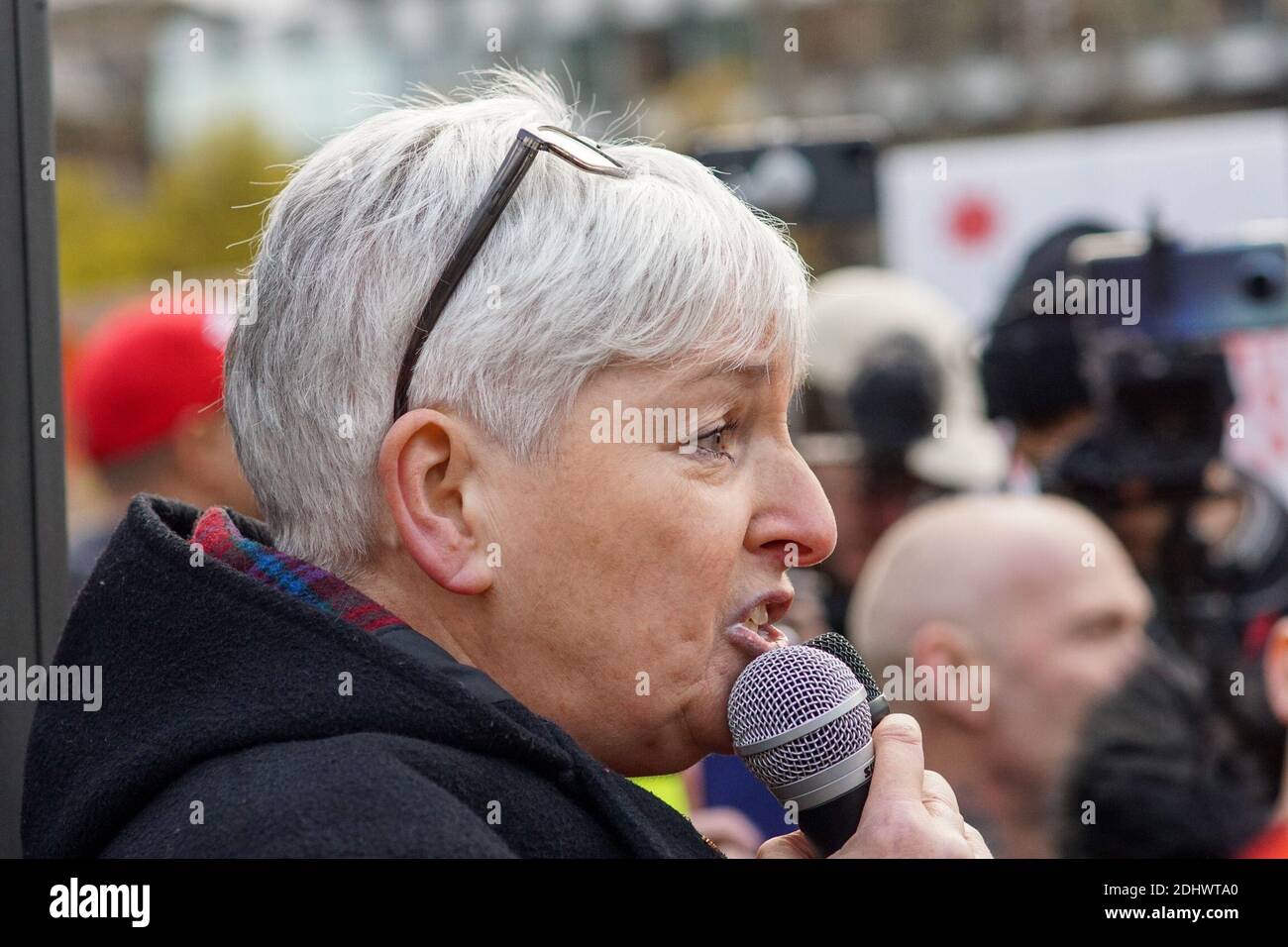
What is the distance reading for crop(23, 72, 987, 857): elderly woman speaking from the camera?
1372 millimetres

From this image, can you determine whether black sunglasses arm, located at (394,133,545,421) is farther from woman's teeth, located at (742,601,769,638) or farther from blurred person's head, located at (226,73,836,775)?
woman's teeth, located at (742,601,769,638)

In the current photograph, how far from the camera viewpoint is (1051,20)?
36219 millimetres

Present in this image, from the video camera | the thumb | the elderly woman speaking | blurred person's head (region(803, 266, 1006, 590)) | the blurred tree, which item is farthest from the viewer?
the blurred tree

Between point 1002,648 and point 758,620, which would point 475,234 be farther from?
point 1002,648

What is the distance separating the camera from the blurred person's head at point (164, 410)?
13.3ft

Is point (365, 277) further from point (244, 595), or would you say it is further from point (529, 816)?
point (529, 816)

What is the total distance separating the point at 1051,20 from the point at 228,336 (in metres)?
37.9

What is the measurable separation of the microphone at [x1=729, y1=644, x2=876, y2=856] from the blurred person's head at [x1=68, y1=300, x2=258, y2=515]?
285 centimetres

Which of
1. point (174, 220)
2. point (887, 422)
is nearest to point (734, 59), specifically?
point (174, 220)

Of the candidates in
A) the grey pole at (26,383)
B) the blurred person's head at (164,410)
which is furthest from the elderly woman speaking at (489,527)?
the blurred person's head at (164,410)

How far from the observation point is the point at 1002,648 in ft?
9.78

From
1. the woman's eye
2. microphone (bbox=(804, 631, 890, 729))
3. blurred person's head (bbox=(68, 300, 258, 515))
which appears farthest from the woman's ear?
blurred person's head (bbox=(68, 300, 258, 515))

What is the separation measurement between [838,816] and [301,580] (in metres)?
0.60
